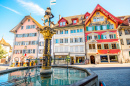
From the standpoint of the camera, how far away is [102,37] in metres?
25.6

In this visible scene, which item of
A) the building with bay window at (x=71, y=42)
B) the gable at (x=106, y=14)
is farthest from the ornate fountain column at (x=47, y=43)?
the gable at (x=106, y=14)

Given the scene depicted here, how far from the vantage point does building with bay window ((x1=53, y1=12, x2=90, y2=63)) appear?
26531 mm

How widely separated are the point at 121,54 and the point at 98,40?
7.37 m

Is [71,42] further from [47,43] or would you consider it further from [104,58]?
[47,43]

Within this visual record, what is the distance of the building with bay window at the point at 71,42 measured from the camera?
26531 millimetres

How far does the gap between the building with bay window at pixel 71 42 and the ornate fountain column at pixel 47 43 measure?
1955cm

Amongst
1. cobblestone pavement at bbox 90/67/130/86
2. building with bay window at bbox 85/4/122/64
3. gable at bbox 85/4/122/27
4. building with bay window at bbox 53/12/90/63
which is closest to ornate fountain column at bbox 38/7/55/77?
cobblestone pavement at bbox 90/67/130/86

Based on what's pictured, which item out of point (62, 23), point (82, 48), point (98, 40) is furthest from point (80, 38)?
point (62, 23)

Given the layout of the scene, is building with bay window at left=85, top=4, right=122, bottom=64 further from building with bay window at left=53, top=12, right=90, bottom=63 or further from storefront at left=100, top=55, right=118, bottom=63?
building with bay window at left=53, top=12, right=90, bottom=63

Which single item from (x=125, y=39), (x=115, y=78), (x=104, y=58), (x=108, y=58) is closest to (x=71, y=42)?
(x=104, y=58)

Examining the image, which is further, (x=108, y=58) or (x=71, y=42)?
(x=71, y=42)

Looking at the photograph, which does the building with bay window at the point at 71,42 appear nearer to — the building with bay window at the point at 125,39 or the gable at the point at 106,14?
the gable at the point at 106,14

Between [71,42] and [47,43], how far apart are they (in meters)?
20.5

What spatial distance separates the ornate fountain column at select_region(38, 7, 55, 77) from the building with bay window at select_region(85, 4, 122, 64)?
1979 centimetres
